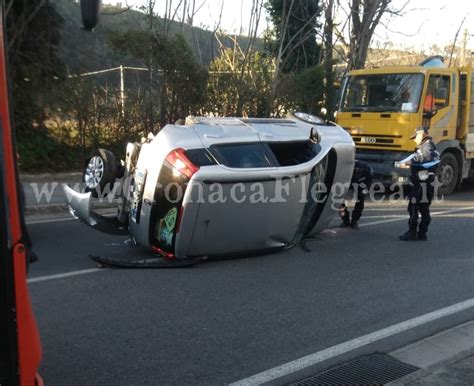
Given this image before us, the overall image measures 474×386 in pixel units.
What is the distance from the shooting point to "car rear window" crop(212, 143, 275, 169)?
6363 mm

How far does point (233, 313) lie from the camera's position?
17.6 feet

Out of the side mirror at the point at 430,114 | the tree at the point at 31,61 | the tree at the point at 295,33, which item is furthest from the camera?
the tree at the point at 295,33

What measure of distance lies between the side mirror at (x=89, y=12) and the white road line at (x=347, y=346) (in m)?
2.54

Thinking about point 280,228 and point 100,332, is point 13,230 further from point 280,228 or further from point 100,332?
point 280,228

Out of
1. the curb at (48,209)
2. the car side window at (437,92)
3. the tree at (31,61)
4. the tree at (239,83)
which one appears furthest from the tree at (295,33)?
the curb at (48,209)

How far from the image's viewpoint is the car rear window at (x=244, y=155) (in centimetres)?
636

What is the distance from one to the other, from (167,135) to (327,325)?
8.84 ft

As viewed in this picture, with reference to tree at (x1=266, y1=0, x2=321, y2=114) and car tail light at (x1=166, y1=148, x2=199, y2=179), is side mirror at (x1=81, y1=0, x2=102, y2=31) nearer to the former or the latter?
car tail light at (x1=166, y1=148, x2=199, y2=179)

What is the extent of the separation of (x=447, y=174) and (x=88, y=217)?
976 cm

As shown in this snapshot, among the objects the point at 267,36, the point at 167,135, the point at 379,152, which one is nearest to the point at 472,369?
the point at 167,135

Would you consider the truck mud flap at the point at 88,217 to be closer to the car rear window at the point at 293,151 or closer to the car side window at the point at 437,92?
the car rear window at the point at 293,151

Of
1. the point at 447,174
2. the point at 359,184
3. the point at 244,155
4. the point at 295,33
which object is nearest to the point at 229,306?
the point at 244,155

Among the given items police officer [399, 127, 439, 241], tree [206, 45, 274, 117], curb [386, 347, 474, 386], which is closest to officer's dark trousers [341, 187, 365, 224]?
police officer [399, 127, 439, 241]

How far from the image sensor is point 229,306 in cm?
556
